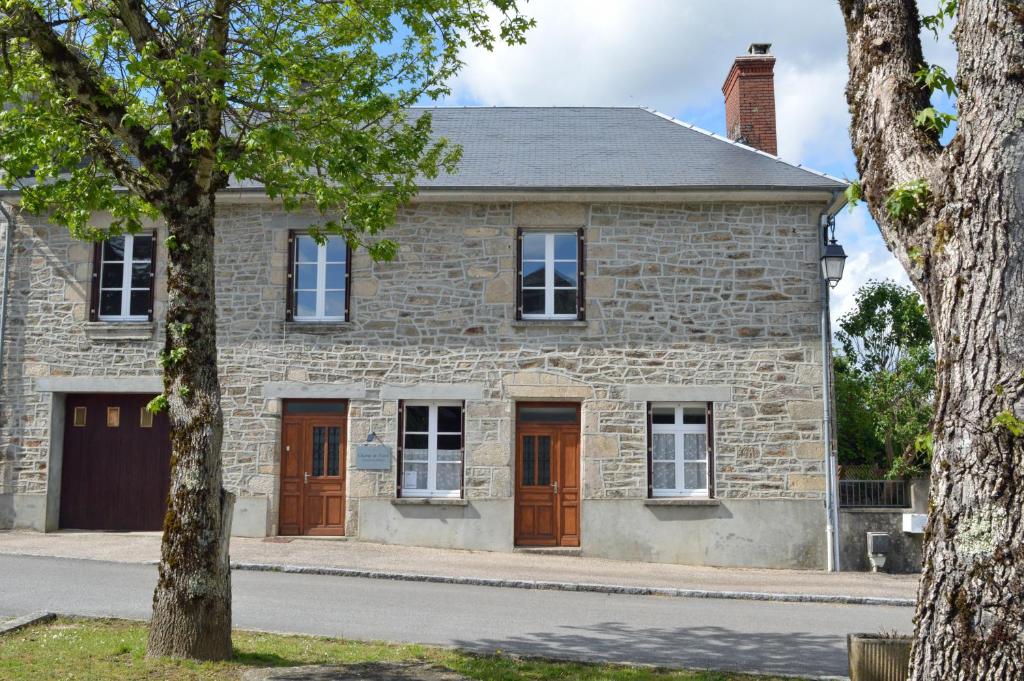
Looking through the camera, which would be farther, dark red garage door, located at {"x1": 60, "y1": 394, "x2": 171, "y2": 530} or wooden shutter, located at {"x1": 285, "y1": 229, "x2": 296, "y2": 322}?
dark red garage door, located at {"x1": 60, "y1": 394, "x2": 171, "y2": 530}

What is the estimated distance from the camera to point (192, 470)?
628 centimetres

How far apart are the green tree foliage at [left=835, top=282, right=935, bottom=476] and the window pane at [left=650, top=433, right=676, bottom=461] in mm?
3051

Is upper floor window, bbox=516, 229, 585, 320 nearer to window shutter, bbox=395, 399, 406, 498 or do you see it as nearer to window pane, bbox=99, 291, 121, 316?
window shutter, bbox=395, 399, 406, 498

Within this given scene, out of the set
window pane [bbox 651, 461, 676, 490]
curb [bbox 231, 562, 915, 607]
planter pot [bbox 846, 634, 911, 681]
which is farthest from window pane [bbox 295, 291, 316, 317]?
planter pot [bbox 846, 634, 911, 681]

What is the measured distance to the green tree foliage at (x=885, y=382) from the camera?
1433cm

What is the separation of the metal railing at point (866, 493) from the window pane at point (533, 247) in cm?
536

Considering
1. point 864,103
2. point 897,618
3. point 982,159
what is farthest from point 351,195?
point 897,618

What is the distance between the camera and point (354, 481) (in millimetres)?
13680

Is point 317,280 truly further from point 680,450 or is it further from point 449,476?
point 680,450

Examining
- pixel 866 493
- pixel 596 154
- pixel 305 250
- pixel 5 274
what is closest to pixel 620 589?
pixel 866 493

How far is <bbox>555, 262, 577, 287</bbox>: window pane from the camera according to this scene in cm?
1395

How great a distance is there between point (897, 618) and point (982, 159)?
716 centimetres

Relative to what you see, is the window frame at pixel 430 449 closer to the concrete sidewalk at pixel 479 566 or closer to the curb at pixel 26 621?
the concrete sidewalk at pixel 479 566

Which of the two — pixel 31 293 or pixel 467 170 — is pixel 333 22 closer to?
pixel 467 170
